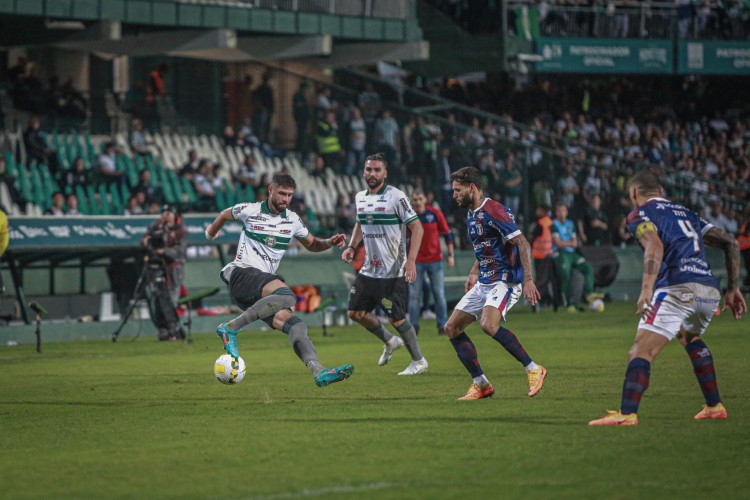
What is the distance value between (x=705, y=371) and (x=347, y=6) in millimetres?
25819

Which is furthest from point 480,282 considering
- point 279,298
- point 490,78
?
point 490,78

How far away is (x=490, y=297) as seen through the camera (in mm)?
11797

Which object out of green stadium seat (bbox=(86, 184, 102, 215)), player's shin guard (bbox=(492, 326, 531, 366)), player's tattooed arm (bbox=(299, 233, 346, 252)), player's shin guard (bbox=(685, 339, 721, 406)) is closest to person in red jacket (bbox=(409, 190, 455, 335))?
player's tattooed arm (bbox=(299, 233, 346, 252))

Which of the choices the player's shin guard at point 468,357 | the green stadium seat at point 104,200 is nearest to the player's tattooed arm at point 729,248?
the player's shin guard at point 468,357

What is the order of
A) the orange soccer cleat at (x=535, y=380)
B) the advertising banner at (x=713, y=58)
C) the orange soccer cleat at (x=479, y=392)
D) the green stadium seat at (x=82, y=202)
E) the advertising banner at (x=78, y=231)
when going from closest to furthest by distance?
the orange soccer cleat at (x=535, y=380), the orange soccer cleat at (x=479, y=392), the advertising banner at (x=78, y=231), the green stadium seat at (x=82, y=202), the advertising banner at (x=713, y=58)

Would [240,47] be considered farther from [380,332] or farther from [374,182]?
[374,182]

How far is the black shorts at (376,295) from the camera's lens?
590 inches

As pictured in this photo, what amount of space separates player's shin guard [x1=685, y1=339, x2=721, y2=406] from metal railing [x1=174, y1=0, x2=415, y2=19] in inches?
949

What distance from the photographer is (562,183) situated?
1233 inches

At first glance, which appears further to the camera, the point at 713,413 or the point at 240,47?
the point at 240,47

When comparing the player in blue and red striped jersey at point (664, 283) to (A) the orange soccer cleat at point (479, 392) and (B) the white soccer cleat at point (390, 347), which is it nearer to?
(A) the orange soccer cleat at point (479, 392)

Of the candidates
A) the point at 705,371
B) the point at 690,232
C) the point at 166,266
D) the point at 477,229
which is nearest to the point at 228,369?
the point at 477,229

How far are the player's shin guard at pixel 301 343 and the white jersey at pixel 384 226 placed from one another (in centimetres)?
297

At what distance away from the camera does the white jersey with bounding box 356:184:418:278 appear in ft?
49.1
